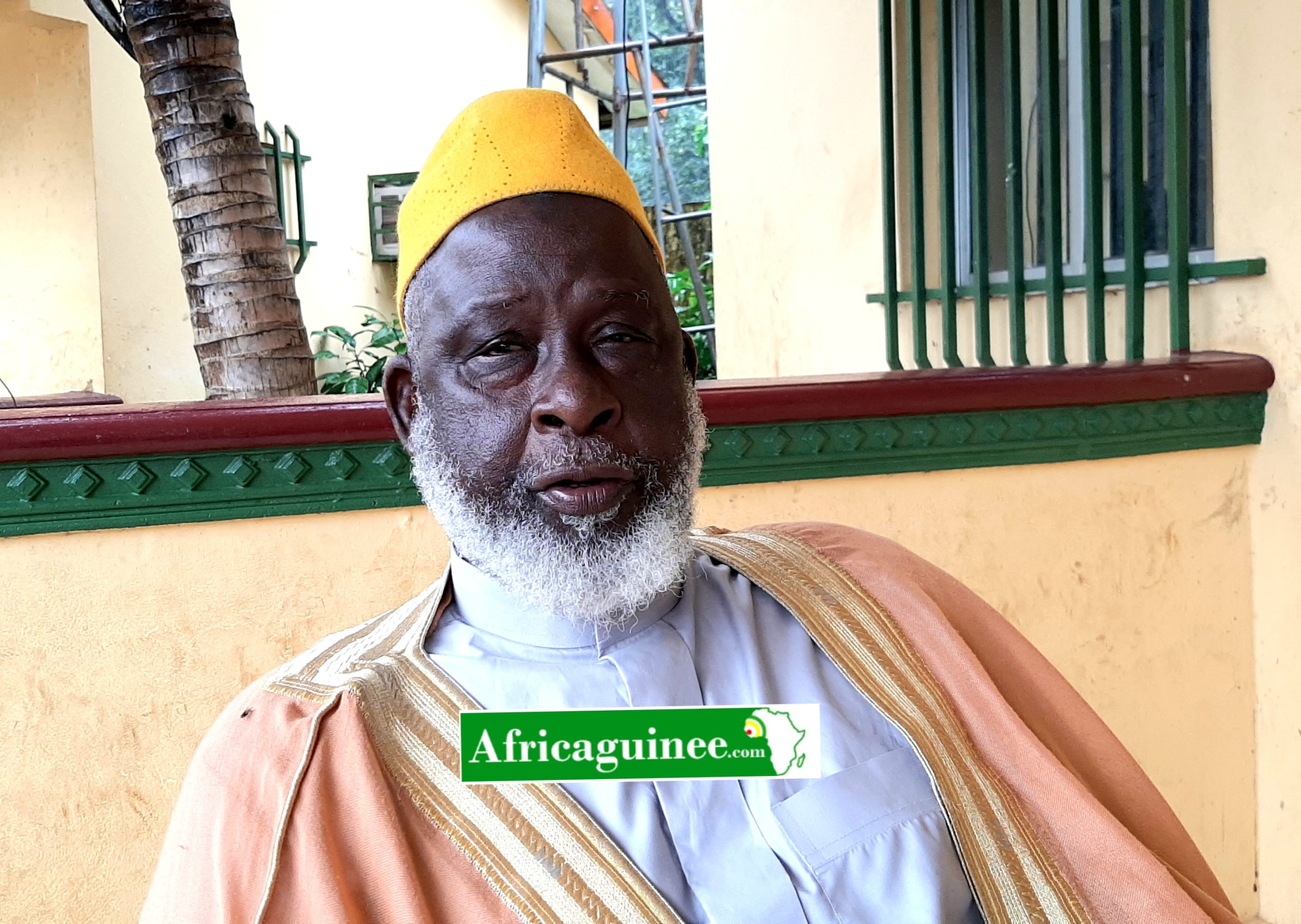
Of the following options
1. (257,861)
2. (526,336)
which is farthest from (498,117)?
(257,861)

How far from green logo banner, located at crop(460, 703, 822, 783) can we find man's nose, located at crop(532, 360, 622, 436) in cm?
49

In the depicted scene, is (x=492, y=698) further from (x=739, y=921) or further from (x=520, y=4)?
(x=520, y=4)

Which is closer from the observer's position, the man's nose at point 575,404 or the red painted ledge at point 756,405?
the man's nose at point 575,404

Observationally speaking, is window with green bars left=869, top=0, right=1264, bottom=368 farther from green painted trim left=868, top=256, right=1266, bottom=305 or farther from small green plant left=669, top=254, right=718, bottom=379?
small green plant left=669, top=254, right=718, bottom=379

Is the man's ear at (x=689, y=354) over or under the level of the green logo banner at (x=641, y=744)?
over

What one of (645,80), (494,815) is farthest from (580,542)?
(645,80)

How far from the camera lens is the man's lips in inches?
54.3

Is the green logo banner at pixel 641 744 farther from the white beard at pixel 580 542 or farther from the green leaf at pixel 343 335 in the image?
the green leaf at pixel 343 335

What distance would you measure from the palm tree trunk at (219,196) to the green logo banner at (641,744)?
2.64 meters

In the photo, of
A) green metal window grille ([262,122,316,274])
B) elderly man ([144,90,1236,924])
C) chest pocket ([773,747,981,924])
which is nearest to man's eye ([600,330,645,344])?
elderly man ([144,90,1236,924])

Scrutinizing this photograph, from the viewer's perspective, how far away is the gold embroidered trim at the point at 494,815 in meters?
1.25

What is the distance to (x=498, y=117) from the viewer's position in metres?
1.44

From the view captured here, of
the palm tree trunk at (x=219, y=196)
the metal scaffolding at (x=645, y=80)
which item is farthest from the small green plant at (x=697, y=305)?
the palm tree trunk at (x=219, y=196)

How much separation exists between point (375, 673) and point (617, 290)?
19.7 inches
